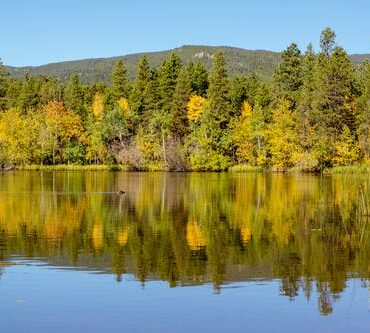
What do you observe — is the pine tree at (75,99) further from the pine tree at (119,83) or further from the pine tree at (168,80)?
the pine tree at (168,80)

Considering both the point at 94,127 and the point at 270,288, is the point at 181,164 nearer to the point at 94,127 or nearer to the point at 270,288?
the point at 94,127

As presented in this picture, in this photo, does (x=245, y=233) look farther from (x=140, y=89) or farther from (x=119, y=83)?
(x=119, y=83)

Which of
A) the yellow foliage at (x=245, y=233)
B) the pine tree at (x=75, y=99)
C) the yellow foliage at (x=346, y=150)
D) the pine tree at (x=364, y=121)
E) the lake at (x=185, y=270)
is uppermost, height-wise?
the pine tree at (x=75, y=99)

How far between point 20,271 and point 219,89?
281 ft

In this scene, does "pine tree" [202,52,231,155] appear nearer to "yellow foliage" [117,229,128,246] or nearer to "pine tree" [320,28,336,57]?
"pine tree" [320,28,336,57]

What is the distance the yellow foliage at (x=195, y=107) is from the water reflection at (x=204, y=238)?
62.3 meters

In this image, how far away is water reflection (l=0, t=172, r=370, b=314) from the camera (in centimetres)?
1817

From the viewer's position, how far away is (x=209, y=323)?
13281 mm

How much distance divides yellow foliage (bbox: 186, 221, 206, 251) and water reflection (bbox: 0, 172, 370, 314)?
34 mm

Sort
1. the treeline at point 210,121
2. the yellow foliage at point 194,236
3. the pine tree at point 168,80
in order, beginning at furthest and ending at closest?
the pine tree at point 168,80 → the treeline at point 210,121 → the yellow foliage at point 194,236

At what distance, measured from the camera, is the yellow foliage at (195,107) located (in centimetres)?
10412

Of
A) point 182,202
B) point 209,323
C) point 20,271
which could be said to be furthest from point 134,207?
point 209,323

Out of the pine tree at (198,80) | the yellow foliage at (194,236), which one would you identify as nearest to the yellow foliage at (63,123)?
the pine tree at (198,80)

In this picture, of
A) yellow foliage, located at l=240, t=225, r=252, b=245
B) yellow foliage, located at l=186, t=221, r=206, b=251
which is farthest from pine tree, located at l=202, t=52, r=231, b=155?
yellow foliage, located at l=240, t=225, r=252, b=245
